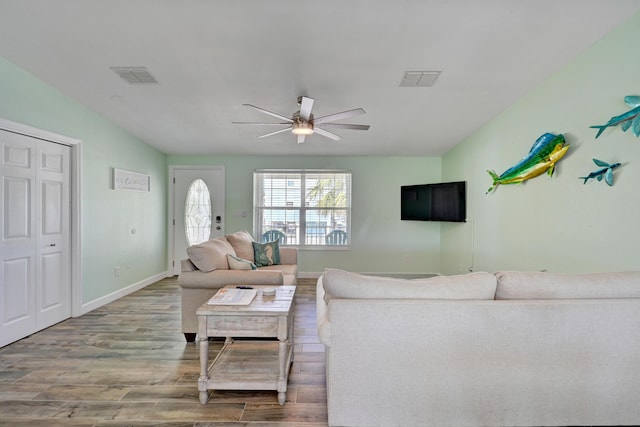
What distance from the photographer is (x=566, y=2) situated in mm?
1857

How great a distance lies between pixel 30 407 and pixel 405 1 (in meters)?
3.45

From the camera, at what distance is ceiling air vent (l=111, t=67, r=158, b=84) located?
107 inches

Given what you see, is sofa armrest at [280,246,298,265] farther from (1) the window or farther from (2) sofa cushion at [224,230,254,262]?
(1) the window

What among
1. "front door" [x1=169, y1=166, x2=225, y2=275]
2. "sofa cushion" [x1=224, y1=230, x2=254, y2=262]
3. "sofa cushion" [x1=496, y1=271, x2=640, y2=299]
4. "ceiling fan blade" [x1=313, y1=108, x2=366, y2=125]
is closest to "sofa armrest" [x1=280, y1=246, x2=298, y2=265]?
"sofa cushion" [x1=224, y1=230, x2=254, y2=262]

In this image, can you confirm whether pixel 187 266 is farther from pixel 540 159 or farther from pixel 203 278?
pixel 540 159

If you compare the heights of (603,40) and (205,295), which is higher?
(603,40)

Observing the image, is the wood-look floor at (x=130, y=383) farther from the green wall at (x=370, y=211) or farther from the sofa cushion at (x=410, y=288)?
the green wall at (x=370, y=211)

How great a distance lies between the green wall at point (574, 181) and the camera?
6.48 ft

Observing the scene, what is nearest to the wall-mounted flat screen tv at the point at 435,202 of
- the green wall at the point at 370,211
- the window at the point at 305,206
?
the green wall at the point at 370,211

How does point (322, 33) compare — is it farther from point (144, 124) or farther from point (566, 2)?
point (144, 124)

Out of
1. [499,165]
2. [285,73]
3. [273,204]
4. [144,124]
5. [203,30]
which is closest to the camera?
[203,30]

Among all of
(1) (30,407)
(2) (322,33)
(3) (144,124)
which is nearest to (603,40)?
(2) (322,33)

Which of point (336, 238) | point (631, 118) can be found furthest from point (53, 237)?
point (631, 118)

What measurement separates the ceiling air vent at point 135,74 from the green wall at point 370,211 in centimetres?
253
